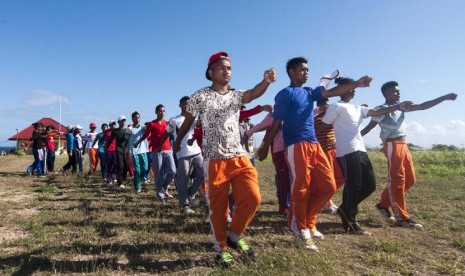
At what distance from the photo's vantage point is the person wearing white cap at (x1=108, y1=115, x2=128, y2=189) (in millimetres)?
10727

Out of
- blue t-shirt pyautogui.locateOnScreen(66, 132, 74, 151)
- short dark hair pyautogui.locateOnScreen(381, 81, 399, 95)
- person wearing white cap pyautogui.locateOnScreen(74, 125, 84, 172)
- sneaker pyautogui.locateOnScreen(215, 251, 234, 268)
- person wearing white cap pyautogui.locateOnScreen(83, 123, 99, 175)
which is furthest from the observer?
person wearing white cap pyautogui.locateOnScreen(74, 125, 84, 172)

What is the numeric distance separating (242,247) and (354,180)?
216cm

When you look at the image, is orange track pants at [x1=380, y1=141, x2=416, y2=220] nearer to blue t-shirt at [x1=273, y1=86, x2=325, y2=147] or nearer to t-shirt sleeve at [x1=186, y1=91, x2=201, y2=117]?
blue t-shirt at [x1=273, y1=86, x2=325, y2=147]

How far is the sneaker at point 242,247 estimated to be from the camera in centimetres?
384

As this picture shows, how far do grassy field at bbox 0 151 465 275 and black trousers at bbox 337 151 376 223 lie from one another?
404 millimetres

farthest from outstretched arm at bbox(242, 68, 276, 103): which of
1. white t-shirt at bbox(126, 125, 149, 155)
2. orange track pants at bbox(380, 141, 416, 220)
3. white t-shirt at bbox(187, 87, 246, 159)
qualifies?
white t-shirt at bbox(126, 125, 149, 155)

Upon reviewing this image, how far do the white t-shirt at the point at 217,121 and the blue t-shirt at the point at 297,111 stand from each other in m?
0.76

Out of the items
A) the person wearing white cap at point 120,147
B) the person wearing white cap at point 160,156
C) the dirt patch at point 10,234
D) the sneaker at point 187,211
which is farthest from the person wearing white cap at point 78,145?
the sneaker at point 187,211

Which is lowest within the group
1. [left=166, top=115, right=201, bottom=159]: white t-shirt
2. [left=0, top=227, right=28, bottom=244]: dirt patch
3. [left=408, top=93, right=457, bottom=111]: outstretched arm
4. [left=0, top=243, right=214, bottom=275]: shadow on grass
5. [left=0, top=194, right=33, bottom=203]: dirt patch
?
[left=0, top=243, right=214, bottom=275]: shadow on grass

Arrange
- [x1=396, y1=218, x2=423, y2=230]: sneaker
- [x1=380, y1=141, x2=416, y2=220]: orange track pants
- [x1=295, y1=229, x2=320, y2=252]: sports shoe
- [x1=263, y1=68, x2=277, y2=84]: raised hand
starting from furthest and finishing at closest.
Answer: [x1=380, y1=141, x2=416, y2=220]: orange track pants < [x1=396, y1=218, x2=423, y2=230]: sneaker < [x1=295, y1=229, x2=320, y2=252]: sports shoe < [x1=263, y1=68, x2=277, y2=84]: raised hand

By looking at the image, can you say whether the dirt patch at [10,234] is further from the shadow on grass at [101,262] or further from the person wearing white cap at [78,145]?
the person wearing white cap at [78,145]

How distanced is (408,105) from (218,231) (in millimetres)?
3609

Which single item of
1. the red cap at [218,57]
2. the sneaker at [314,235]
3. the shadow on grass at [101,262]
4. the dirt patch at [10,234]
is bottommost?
the shadow on grass at [101,262]

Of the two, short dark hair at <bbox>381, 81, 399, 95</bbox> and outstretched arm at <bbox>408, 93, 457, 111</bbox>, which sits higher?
short dark hair at <bbox>381, 81, 399, 95</bbox>
